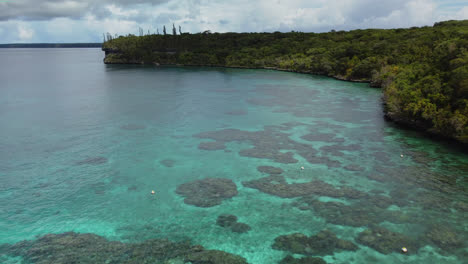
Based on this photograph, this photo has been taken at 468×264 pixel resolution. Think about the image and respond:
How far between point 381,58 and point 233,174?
83.5 m

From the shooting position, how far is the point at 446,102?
43.4 metres

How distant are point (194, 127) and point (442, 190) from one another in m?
36.2

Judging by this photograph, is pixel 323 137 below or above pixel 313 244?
above

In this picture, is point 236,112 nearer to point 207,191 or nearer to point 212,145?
point 212,145

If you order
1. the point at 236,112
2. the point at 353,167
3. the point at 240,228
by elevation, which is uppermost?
the point at 236,112

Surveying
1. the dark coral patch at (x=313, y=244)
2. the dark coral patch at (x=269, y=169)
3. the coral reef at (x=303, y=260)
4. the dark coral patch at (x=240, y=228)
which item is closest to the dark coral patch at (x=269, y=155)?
the dark coral patch at (x=269, y=169)

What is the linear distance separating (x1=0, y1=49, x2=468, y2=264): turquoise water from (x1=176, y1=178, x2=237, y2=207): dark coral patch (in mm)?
820

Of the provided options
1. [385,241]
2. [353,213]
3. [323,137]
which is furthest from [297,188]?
[323,137]

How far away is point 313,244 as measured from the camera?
23.0m

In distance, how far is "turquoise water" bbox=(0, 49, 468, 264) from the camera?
80.8ft

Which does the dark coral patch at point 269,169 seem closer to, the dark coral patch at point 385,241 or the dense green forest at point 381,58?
the dark coral patch at point 385,241

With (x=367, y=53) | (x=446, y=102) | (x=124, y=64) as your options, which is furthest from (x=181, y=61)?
(x=446, y=102)

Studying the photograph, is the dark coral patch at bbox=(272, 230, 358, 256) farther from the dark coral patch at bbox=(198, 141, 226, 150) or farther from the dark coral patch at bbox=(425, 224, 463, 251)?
the dark coral patch at bbox=(198, 141, 226, 150)

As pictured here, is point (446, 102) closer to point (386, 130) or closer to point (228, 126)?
point (386, 130)
